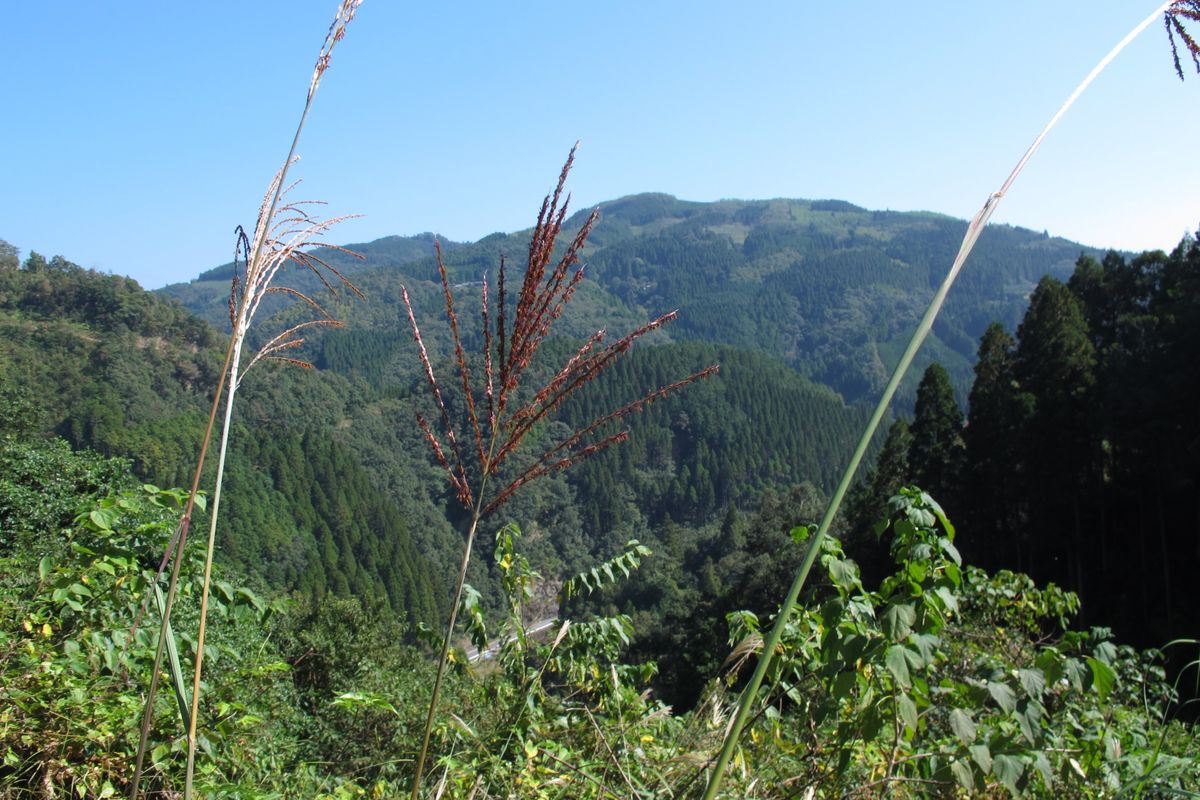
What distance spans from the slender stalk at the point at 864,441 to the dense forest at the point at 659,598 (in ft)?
2.68

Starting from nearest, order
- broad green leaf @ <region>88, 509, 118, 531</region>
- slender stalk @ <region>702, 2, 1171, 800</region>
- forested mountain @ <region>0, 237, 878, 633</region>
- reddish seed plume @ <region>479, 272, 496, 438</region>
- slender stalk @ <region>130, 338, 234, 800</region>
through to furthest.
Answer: slender stalk @ <region>702, 2, 1171, 800</region>
slender stalk @ <region>130, 338, 234, 800</region>
reddish seed plume @ <region>479, 272, 496, 438</region>
broad green leaf @ <region>88, 509, 118, 531</region>
forested mountain @ <region>0, 237, 878, 633</region>

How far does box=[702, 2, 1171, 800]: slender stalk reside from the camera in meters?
0.74

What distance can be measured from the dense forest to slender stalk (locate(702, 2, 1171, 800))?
818 mm

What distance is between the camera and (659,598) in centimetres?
5128

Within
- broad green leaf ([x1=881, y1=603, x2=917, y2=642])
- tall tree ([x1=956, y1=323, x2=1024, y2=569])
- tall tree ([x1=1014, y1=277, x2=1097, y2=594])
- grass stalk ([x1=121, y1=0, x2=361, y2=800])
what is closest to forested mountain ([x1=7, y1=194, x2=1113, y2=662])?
grass stalk ([x1=121, y1=0, x2=361, y2=800])

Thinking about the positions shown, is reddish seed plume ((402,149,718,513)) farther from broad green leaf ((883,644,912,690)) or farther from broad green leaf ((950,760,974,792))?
broad green leaf ((950,760,974,792))

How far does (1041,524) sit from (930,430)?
17.2ft

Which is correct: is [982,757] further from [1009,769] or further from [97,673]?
[97,673]

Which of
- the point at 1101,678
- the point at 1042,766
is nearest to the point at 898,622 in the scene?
the point at 1042,766

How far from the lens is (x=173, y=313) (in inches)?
3029

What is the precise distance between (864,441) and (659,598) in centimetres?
5241

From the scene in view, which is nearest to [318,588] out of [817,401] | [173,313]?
[173,313]

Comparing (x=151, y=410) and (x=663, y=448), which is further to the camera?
(x=663, y=448)

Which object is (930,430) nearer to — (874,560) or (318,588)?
(874,560)
